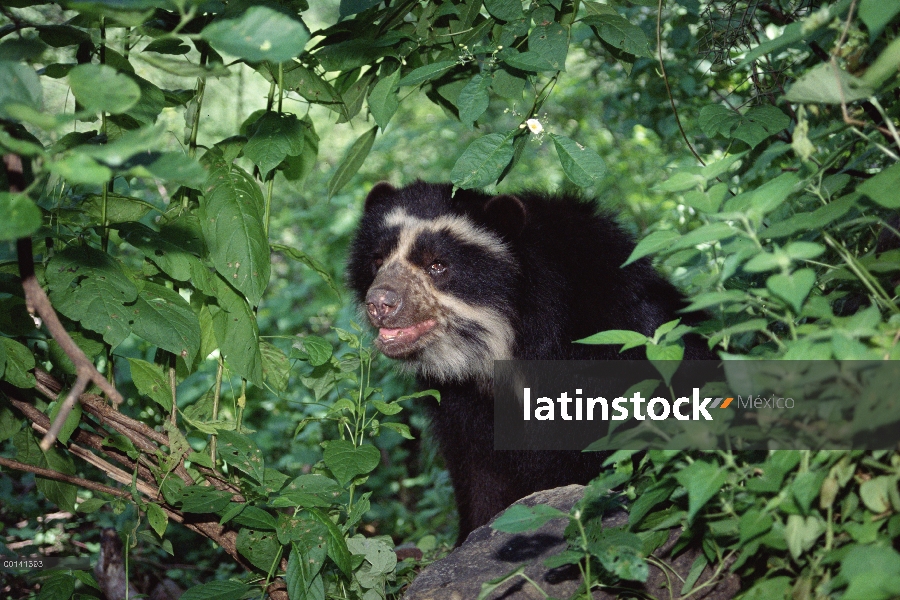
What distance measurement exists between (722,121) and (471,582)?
1953 mm

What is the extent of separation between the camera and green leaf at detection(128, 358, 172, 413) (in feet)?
10.5

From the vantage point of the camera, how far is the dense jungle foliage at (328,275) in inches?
74.3

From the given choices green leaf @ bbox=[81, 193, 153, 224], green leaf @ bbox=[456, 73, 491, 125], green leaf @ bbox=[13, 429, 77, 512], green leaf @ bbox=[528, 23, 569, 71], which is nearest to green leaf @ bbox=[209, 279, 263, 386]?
green leaf @ bbox=[81, 193, 153, 224]

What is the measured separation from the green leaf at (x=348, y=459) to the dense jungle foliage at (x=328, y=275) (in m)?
0.01

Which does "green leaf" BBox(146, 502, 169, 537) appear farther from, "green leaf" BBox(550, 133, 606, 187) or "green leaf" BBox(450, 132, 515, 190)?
"green leaf" BBox(550, 133, 606, 187)

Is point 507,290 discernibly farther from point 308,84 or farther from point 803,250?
point 803,250

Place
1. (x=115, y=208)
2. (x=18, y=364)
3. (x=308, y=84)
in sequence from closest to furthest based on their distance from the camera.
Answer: (x=18, y=364) → (x=115, y=208) → (x=308, y=84)

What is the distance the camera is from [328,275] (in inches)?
147

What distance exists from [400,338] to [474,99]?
54.2 inches

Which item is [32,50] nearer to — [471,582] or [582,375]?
[471,582]

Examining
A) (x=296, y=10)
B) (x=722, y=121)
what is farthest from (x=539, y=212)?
(x=296, y=10)

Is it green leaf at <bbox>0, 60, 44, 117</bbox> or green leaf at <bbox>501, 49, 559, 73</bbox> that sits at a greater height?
green leaf at <bbox>0, 60, 44, 117</bbox>

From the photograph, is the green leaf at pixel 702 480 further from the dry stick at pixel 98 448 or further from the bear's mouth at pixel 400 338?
the bear's mouth at pixel 400 338

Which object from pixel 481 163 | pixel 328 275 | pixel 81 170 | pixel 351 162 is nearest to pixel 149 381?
pixel 328 275
